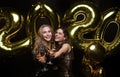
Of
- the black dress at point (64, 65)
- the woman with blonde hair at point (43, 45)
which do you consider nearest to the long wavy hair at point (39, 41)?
the woman with blonde hair at point (43, 45)

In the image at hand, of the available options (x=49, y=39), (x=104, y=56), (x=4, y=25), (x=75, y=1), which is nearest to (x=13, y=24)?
(x=4, y=25)

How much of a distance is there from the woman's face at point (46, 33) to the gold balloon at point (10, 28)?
0.34ft

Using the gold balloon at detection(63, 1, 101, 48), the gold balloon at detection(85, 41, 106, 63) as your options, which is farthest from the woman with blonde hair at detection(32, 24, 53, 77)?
the gold balloon at detection(85, 41, 106, 63)

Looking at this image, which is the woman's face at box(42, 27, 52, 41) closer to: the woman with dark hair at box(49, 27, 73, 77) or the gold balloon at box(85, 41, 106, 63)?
the woman with dark hair at box(49, 27, 73, 77)

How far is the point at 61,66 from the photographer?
8.66ft

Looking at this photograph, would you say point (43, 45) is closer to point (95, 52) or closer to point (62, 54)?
point (62, 54)

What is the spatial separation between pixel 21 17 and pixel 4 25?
0.11 meters

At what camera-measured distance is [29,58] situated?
2.64 meters

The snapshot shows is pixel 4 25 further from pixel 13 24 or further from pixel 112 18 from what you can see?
pixel 112 18

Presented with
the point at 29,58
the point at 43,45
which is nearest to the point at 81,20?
the point at 43,45

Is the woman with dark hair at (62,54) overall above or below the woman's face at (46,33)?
below

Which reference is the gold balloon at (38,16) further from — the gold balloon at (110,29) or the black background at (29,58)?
the gold balloon at (110,29)

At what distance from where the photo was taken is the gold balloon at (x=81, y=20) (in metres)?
2.68

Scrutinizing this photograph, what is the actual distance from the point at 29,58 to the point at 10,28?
21cm
